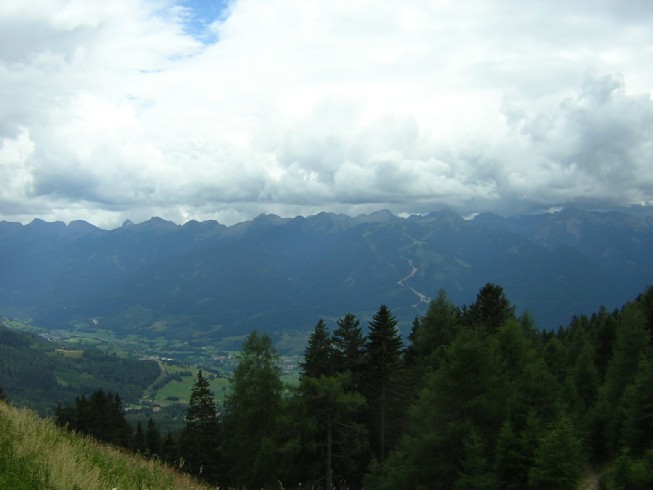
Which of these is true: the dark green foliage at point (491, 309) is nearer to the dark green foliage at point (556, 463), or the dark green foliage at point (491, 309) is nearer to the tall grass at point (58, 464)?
the dark green foliage at point (556, 463)

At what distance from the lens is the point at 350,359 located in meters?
37.3

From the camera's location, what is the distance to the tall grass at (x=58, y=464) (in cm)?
716

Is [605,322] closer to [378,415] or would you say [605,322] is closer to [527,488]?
[378,415]

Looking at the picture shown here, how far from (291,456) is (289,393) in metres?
4.44

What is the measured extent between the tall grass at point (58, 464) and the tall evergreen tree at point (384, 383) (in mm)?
25349

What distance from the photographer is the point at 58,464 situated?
7609mm

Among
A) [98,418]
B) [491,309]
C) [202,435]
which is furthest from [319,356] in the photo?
[98,418]

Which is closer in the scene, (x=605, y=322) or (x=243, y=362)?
(x=243, y=362)

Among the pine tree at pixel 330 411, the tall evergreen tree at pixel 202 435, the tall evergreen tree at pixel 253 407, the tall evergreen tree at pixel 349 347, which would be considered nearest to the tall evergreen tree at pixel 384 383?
the tall evergreen tree at pixel 349 347

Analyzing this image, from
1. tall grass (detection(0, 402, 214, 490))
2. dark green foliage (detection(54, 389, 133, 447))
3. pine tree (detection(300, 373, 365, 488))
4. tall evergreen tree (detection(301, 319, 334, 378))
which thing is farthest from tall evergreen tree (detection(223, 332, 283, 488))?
tall grass (detection(0, 402, 214, 490))

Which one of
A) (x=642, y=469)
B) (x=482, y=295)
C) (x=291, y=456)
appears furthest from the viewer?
(x=482, y=295)

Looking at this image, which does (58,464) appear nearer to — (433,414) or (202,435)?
(433,414)

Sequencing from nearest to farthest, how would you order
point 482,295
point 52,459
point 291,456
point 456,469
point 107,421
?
point 52,459, point 456,469, point 291,456, point 482,295, point 107,421

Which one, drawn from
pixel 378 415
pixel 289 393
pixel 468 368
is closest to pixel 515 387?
pixel 468 368
